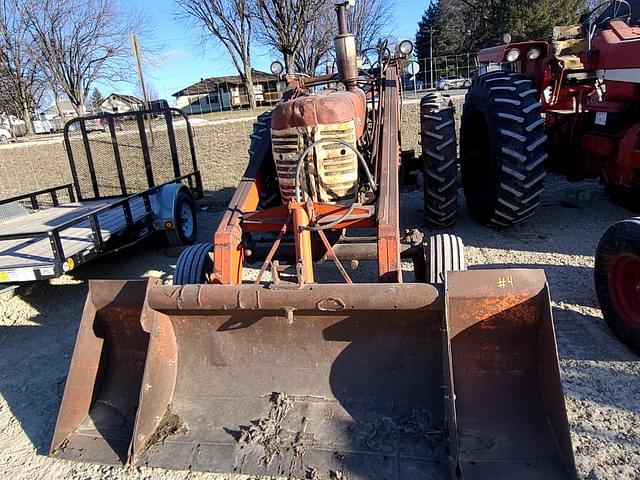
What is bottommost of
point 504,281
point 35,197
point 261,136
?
point 504,281

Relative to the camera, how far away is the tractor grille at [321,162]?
3639mm

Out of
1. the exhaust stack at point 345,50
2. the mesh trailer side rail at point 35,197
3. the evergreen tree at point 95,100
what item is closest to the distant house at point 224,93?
the evergreen tree at point 95,100

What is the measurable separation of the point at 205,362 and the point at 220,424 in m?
0.42

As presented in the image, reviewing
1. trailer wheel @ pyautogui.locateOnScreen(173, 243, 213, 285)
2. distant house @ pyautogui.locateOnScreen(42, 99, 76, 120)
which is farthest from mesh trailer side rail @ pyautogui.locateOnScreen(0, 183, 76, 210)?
distant house @ pyautogui.locateOnScreen(42, 99, 76, 120)

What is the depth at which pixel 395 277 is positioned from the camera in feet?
10.8

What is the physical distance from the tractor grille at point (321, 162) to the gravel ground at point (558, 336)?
1942 millimetres

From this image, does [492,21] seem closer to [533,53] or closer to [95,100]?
[533,53]

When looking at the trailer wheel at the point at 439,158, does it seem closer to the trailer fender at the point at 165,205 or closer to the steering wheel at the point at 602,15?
the steering wheel at the point at 602,15

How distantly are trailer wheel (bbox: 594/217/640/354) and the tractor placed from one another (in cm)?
117

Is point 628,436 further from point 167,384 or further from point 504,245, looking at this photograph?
point 504,245

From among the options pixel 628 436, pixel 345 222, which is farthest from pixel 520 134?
pixel 628 436

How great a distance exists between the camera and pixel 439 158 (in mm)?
5555

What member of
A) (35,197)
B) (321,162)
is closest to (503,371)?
(321,162)

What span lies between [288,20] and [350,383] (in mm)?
21869
